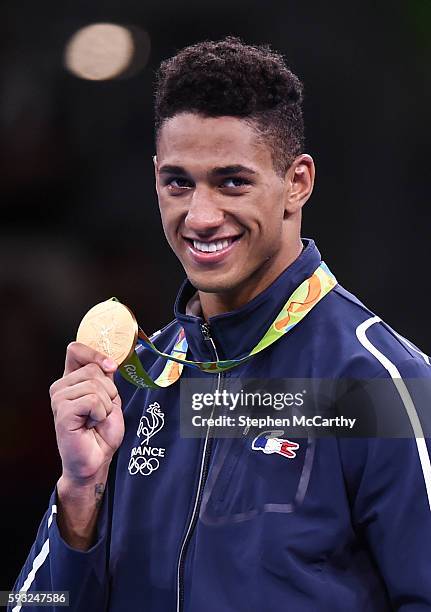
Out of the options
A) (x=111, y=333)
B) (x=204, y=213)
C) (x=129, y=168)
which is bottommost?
(x=111, y=333)

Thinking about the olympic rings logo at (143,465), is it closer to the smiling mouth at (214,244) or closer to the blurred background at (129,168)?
the smiling mouth at (214,244)

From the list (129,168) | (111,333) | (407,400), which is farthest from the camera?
(129,168)

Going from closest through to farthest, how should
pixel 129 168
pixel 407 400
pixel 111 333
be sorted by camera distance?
pixel 407 400
pixel 111 333
pixel 129 168

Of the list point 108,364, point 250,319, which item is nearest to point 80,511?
point 108,364

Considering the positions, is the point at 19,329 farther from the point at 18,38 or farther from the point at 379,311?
the point at 379,311

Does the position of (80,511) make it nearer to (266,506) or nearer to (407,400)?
(266,506)

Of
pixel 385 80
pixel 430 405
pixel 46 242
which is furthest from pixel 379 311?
pixel 430 405

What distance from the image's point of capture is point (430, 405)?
1.12m

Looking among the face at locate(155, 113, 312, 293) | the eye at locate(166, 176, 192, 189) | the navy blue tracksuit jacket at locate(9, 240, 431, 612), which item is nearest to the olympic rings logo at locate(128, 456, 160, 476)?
the navy blue tracksuit jacket at locate(9, 240, 431, 612)

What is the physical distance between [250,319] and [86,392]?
9.2 inches

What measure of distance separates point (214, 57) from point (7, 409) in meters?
1.38

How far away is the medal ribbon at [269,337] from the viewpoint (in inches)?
47.4

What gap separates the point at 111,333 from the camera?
1.23m

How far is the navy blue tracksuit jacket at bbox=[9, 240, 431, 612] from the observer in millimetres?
1072
